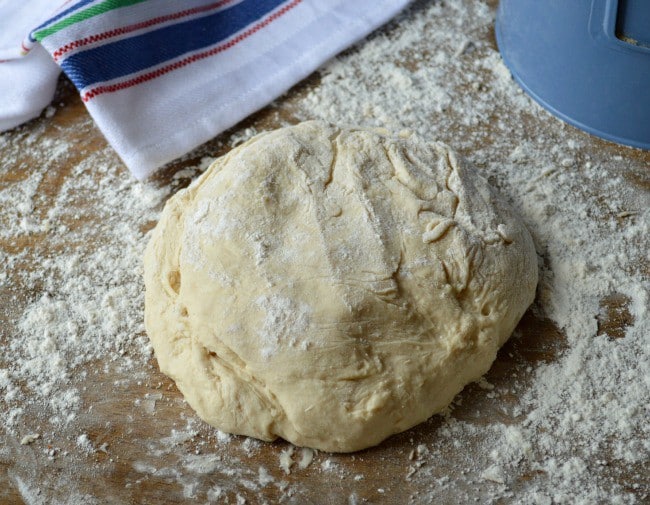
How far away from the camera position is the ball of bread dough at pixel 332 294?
1.14 metres

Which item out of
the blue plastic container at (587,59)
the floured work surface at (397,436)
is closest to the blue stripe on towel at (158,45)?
the floured work surface at (397,436)

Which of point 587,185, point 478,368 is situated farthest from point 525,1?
point 478,368

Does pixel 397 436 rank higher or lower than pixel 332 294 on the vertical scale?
lower

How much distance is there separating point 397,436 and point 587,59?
943mm

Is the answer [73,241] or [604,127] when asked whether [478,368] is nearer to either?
[604,127]

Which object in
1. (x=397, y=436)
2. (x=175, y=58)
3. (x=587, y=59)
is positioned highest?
(x=175, y=58)

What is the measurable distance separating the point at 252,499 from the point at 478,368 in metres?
0.48

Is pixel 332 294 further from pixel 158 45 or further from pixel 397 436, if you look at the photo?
pixel 158 45

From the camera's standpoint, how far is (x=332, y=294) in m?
1.16

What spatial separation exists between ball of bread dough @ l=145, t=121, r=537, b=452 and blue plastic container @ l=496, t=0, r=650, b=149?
17.1 inches

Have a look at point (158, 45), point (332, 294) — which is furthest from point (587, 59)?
point (158, 45)

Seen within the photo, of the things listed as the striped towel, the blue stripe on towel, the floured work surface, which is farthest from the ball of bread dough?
the blue stripe on towel

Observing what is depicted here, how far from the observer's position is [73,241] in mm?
1519

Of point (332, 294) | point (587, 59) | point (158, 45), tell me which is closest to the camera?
point (332, 294)
